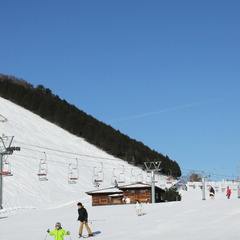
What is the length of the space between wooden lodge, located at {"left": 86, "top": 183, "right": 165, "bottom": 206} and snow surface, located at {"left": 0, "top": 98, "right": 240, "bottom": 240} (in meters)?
2.43

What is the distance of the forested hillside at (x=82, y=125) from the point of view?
341 ft

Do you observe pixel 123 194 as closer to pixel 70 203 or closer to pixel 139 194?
pixel 139 194

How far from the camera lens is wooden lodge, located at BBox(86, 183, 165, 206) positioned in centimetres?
5359

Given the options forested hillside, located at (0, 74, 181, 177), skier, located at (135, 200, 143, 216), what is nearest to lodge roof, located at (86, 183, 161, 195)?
skier, located at (135, 200, 143, 216)

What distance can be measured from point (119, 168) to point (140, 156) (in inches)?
574

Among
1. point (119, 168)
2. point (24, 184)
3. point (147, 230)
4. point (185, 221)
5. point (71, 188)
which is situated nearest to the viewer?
point (147, 230)

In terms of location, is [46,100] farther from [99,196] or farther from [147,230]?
[147,230]

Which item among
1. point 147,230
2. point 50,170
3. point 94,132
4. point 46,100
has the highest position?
point 46,100

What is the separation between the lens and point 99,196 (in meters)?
55.5

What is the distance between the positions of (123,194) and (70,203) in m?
6.20

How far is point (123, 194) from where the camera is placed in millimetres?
54594

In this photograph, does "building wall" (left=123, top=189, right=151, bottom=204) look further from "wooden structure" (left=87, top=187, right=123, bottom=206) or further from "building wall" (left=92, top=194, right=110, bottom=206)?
"building wall" (left=92, top=194, right=110, bottom=206)

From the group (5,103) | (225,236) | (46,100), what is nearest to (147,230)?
(225,236)

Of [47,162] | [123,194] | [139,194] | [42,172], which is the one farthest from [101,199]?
[47,162]
